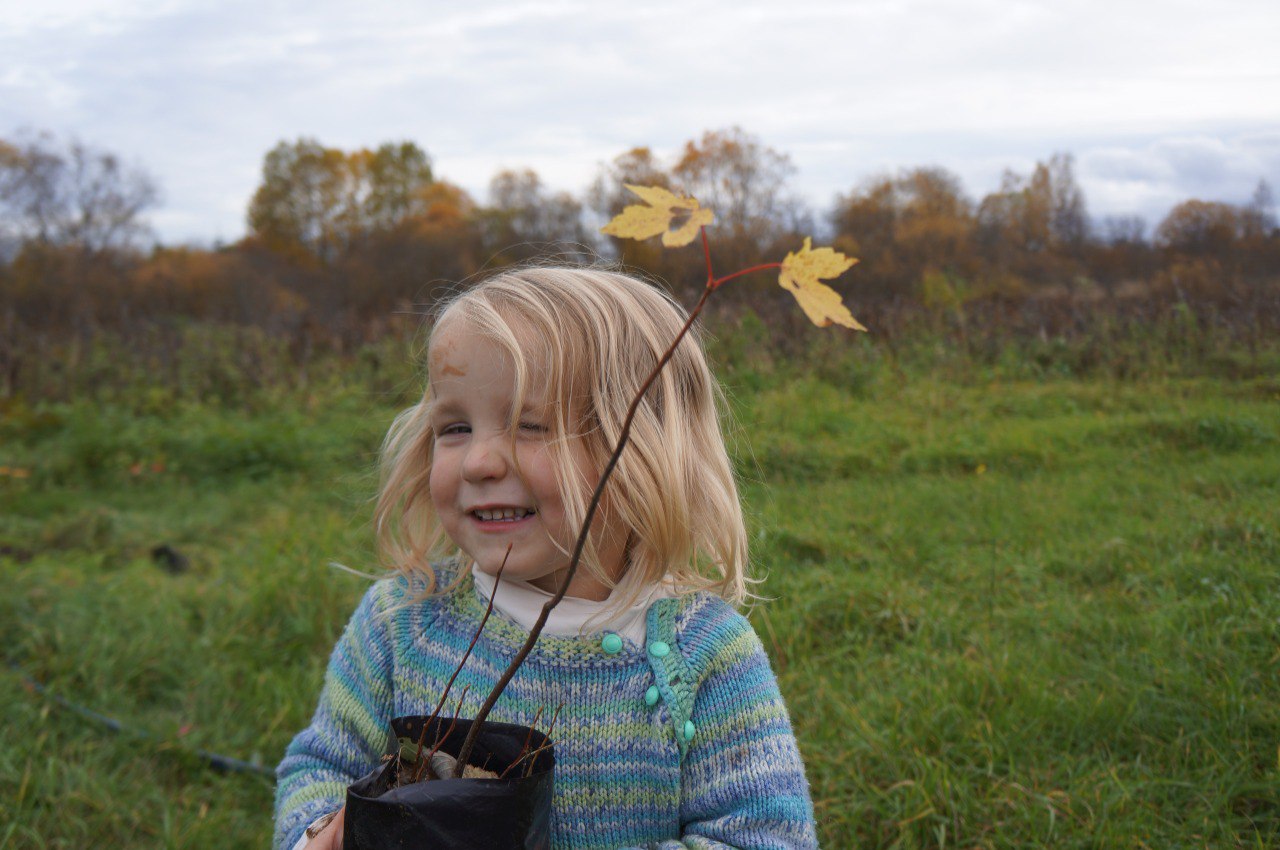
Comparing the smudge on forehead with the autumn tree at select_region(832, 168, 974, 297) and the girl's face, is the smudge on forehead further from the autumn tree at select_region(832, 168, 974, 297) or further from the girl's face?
the autumn tree at select_region(832, 168, 974, 297)

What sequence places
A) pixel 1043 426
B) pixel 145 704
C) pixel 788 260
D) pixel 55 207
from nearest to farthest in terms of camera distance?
pixel 788 260 → pixel 145 704 → pixel 1043 426 → pixel 55 207

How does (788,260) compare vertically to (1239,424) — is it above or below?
above

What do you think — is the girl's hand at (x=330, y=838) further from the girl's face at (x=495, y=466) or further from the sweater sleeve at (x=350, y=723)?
the girl's face at (x=495, y=466)

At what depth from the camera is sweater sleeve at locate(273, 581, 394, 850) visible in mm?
1369

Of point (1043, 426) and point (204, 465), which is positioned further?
point (204, 465)

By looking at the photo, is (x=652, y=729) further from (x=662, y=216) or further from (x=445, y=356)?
(x=662, y=216)

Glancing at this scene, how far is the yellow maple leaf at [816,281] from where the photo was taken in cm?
82

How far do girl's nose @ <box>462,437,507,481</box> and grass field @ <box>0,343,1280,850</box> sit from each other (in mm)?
1153

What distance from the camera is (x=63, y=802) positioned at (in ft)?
7.05

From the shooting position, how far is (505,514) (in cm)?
122

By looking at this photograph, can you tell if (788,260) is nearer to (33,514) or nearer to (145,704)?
(145,704)

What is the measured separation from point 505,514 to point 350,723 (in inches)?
17.6

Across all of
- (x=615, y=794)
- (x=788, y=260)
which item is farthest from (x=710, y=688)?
(x=788, y=260)

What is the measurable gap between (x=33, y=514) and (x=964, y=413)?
476cm
